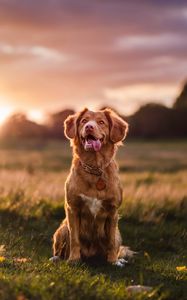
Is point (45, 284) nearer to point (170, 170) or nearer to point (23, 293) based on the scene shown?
point (23, 293)

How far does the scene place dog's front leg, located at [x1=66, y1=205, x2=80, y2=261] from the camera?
7770 millimetres

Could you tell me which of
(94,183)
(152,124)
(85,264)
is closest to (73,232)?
(85,264)

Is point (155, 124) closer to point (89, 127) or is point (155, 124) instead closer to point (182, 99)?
point (182, 99)

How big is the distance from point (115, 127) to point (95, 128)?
0.42 meters

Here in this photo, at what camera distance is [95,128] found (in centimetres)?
742

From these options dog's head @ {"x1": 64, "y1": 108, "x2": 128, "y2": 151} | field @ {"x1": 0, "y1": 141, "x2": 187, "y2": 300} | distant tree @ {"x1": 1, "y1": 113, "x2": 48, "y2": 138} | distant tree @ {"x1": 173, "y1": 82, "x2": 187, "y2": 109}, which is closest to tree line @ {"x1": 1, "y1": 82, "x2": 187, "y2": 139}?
distant tree @ {"x1": 1, "y1": 113, "x2": 48, "y2": 138}

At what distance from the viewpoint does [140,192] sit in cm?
1373

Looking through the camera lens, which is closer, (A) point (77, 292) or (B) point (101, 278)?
(A) point (77, 292)

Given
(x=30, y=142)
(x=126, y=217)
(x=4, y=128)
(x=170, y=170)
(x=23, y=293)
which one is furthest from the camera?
(x=30, y=142)

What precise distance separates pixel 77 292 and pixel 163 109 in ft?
234

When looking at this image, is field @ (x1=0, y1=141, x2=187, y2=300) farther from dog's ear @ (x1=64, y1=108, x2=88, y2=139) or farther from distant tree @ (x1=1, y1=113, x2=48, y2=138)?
distant tree @ (x1=1, y1=113, x2=48, y2=138)

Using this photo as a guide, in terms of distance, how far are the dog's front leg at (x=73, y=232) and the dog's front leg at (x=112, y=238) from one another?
406 millimetres

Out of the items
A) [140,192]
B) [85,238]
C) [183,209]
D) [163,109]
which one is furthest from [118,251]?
[163,109]

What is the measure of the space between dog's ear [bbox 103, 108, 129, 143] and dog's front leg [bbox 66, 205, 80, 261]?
1.03m
